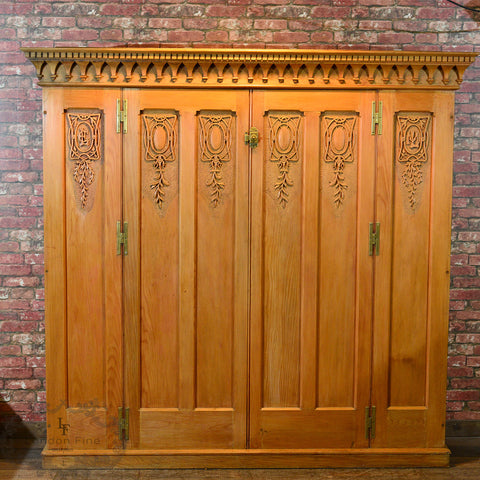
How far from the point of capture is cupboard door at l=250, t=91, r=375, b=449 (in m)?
2.70

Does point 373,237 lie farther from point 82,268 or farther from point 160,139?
point 82,268

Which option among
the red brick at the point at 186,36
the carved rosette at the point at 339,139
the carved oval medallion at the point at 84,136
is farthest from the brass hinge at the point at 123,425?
the red brick at the point at 186,36

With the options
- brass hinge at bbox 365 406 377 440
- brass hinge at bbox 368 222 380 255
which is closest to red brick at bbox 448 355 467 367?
brass hinge at bbox 365 406 377 440

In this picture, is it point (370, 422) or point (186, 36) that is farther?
point (186, 36)

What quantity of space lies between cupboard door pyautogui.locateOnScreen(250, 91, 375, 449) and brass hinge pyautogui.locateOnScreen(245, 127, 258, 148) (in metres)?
0.03

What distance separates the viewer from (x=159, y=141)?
2689 millimetres

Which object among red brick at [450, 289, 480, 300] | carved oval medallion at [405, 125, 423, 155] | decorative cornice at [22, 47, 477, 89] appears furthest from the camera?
red brick at [450, 289, 480, 300]

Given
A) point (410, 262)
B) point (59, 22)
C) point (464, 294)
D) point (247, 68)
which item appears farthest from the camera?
point (464, 294)

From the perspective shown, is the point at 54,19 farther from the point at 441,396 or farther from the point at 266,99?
the point at 441,396

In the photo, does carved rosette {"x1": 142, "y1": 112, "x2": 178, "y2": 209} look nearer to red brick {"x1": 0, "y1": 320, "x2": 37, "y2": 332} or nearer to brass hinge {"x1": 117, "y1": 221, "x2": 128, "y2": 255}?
brass hinge {"x1": 117, "y1": 221, "x2": 128, "y2": 255}

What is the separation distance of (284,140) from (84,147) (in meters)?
1.02

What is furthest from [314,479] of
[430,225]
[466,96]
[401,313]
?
[466,96]

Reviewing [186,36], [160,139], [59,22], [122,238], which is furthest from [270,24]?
[122,238]

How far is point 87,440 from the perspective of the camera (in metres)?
2.77
